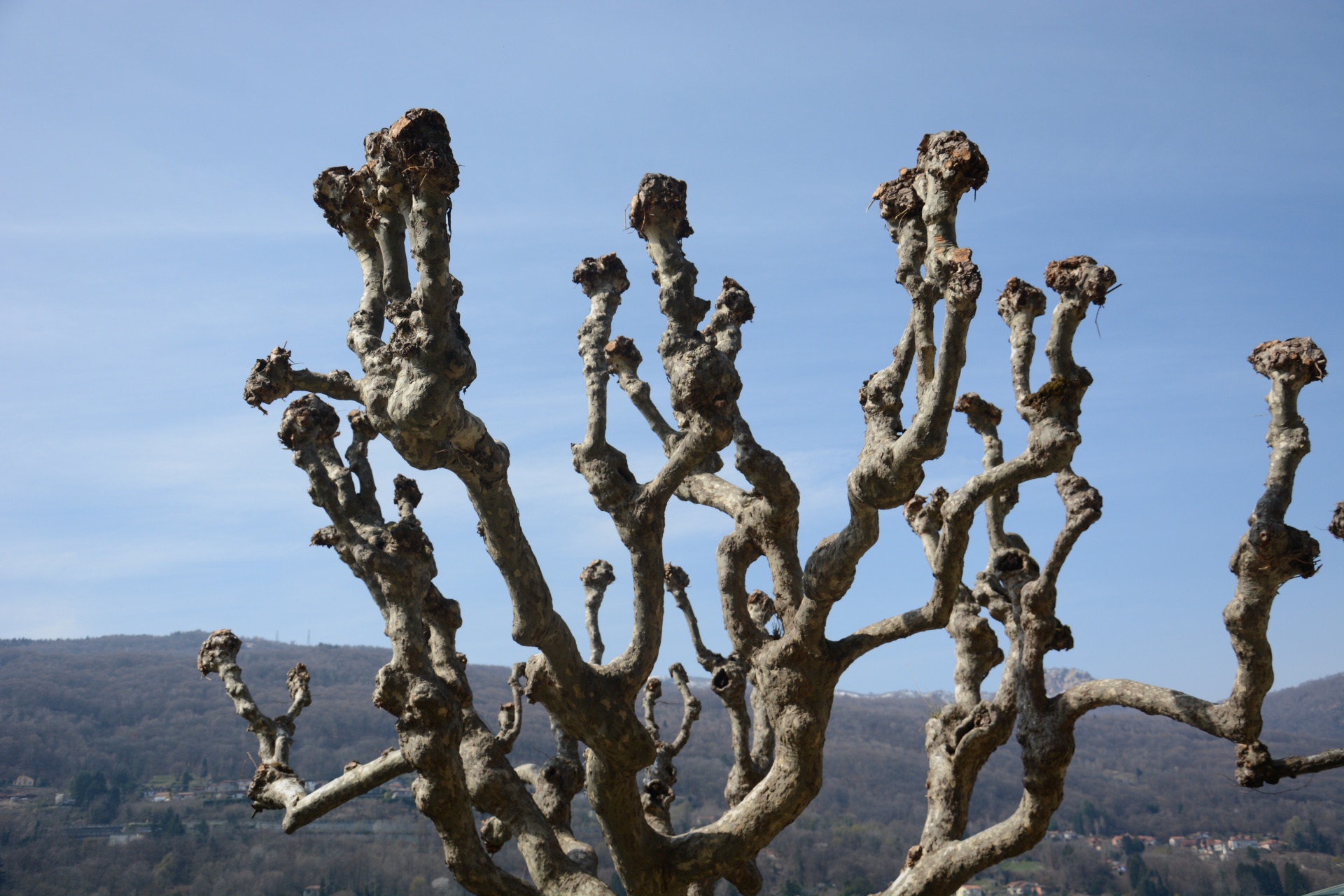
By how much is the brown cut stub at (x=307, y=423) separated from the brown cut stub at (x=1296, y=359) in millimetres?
6419

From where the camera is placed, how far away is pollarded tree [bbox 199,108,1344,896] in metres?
5.41

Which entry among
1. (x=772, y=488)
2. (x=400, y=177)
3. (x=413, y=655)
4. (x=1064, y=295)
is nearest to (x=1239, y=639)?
(x=1064, y=295)

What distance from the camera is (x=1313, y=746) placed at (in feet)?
148

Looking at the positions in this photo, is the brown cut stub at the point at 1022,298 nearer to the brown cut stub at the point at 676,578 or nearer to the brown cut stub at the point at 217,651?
the brown cut stub at the point at 676,578

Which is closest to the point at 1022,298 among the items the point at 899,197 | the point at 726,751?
the point at 899,197

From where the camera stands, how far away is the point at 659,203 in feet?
22.5

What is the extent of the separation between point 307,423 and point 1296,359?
659 cm

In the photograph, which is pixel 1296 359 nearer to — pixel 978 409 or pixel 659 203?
pixel 978 409

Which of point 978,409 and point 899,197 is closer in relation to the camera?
point 899,197

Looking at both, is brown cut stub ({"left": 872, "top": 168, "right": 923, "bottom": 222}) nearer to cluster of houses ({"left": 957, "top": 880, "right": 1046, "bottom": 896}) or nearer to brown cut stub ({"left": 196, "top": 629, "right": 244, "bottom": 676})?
brown cut stub ({"left": 196, "top": 629, "right": 244, "bottom": 676})

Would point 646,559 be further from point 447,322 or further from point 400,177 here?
point 400,177

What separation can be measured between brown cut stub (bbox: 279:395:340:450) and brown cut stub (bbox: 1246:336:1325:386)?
6419 millimetres

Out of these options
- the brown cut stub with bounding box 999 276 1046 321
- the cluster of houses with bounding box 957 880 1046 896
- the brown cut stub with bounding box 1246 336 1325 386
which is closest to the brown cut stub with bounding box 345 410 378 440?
the brown cut stub with bounding box 999 276 1046 321

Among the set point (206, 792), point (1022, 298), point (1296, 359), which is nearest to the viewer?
point (1296, 359)
